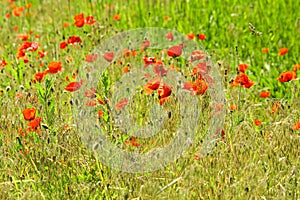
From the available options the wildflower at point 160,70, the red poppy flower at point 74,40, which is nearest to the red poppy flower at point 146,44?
the red poppy flower at point 74,40

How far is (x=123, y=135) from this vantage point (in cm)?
281

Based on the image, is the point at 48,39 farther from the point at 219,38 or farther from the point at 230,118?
the point at 230,118

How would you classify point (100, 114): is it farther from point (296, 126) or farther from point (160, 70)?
point (296, 126)

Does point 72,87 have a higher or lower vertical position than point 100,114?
higher

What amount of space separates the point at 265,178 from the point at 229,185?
141 mm

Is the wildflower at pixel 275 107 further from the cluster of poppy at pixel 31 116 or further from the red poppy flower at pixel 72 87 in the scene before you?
the cluster of poppy at pixel 31 116

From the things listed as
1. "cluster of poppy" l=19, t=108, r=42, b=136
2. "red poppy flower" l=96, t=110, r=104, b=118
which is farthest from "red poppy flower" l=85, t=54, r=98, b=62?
→ "cluster of poppy" l=19, t=108, r=42, b=136

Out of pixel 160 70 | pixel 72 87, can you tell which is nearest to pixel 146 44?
pixel 160 70

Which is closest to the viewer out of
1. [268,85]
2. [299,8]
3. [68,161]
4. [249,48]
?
[68,161]

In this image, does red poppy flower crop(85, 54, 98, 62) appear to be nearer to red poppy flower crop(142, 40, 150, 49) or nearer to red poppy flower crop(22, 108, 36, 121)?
red poppy flower crop(142, 40, 150, 49)

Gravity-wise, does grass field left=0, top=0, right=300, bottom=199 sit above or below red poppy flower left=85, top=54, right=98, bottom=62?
below

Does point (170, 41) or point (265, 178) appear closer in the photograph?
point (265, 178)

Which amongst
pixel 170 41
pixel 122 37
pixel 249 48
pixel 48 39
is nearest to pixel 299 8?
pixel 249 48

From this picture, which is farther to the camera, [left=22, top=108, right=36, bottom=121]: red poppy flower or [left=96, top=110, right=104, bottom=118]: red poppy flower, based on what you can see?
[left=96, top=110, right=104, bottom=118]: red poppy flower
